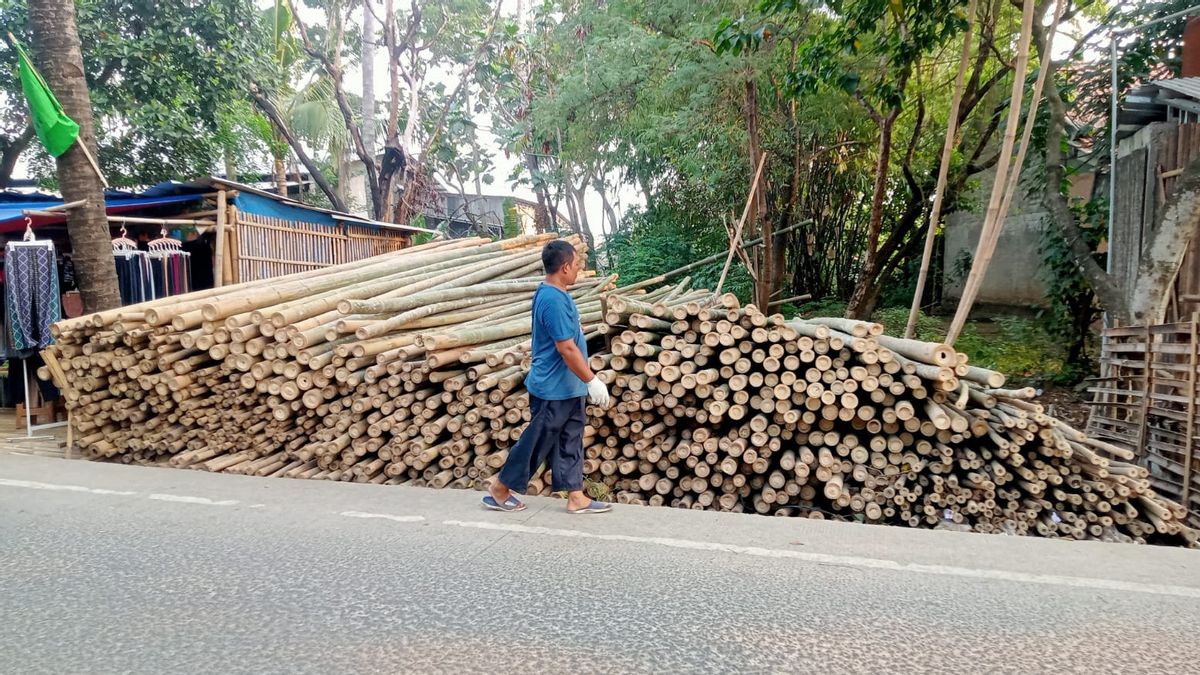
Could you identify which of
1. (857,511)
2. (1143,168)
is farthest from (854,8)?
(857,511)

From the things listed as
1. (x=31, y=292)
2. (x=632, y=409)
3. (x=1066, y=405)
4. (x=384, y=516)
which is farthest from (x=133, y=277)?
(x=1066, y=405)

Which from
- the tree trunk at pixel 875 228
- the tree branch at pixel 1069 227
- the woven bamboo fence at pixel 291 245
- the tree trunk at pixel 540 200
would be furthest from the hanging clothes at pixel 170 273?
the tree trunk at pixel 540 200

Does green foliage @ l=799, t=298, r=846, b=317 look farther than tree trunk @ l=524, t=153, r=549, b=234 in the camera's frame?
No

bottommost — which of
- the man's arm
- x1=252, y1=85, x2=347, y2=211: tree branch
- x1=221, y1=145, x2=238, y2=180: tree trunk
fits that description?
the man's arm

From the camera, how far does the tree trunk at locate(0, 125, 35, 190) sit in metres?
11.9

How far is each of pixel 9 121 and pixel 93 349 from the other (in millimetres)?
7706

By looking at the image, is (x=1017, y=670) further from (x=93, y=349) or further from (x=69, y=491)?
(x=93, y=349)

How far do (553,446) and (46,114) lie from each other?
6.49m

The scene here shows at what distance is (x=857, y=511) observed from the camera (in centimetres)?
526

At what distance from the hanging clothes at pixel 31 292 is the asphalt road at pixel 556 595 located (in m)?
3.54

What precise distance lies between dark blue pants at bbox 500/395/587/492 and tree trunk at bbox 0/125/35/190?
1144 cm

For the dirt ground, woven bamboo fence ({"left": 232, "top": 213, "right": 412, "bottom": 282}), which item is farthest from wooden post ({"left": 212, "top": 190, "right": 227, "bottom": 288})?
the dirt ground

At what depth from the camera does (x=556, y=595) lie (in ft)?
11.1

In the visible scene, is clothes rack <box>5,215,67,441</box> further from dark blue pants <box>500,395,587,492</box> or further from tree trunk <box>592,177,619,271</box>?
tree trunk <box>592,177,619,271</box>
